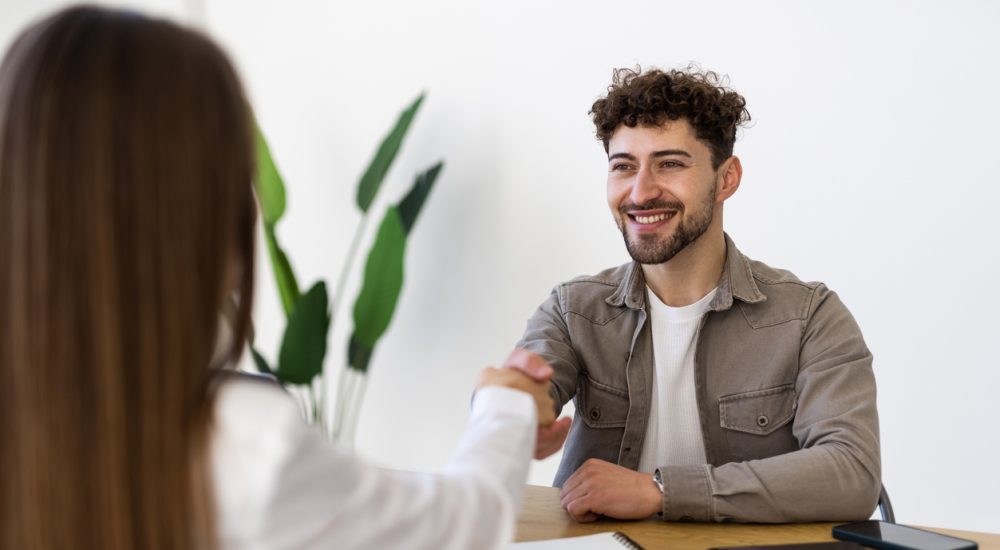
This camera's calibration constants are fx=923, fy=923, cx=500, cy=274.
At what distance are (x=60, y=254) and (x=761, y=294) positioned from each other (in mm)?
1520

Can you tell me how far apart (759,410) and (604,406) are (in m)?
0.32

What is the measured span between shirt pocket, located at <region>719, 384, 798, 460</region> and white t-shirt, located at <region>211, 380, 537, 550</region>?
3.65ft

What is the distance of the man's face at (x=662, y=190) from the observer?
2000 millimetres

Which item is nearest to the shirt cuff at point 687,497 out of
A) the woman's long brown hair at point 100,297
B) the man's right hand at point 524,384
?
Answer: the man's right hand at point 524,384

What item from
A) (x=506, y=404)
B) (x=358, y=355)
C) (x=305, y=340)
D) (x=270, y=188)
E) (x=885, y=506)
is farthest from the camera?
(x=358, y=355)

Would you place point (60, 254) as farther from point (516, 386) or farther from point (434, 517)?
point (516, 386)

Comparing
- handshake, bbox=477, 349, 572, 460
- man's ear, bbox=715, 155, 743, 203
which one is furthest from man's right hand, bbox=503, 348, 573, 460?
man's ear, bbox=715, 155, 743, 203

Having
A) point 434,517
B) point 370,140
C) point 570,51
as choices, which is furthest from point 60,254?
point 370,140

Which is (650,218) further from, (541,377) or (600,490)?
(541,377)

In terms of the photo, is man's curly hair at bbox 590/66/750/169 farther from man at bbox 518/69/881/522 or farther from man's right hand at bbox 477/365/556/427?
man's right hand at bbox 477/365/556/427

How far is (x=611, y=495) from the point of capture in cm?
151

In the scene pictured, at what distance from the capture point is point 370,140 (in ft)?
12.0

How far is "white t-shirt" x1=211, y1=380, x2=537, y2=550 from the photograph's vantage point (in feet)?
2.45

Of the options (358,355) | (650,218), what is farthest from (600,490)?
(358,355)
